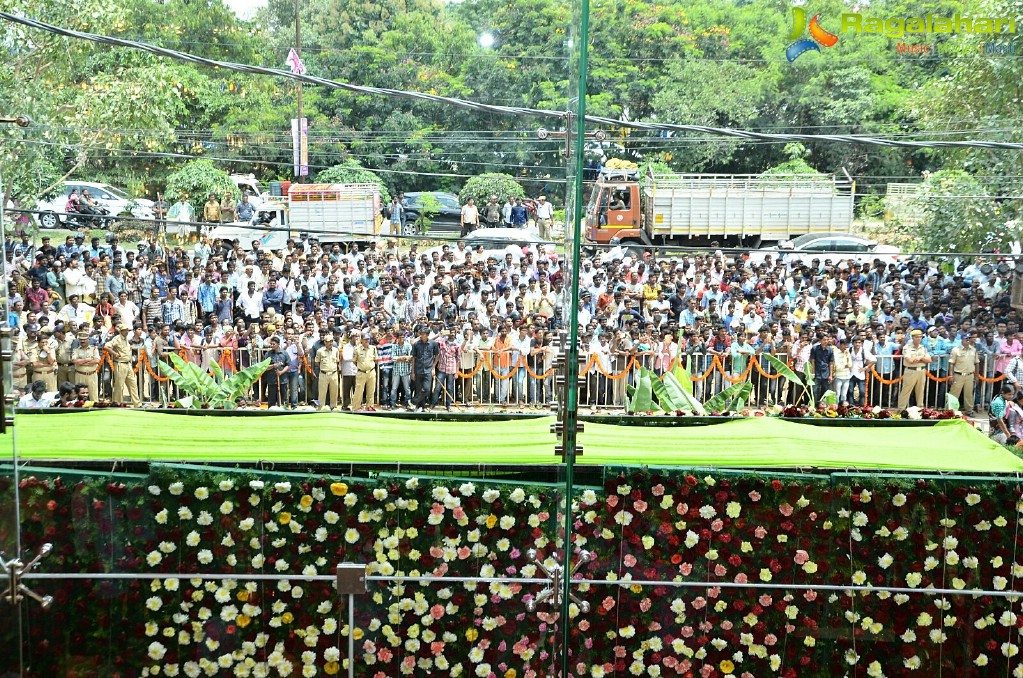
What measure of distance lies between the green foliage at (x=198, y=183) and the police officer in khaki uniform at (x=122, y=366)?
1.00 metres

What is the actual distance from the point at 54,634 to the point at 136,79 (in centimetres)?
255

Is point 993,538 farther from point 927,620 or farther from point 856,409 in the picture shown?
point 856,409

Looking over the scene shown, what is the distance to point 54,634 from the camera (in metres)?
3.70

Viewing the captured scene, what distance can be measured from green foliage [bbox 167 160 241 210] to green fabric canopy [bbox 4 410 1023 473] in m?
1.17

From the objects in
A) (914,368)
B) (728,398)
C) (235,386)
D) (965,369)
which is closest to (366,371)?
(235,386)

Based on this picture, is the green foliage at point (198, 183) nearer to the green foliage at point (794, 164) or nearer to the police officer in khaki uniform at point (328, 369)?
the police officer in khaki uniform at point (328, 369)

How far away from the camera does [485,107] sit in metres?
4.64

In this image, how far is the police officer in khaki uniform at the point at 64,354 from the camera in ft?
→ 16.7

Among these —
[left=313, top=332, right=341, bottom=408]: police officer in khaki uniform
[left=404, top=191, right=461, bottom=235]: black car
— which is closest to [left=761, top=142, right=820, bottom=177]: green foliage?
[left=404, top=191, right=461, bottom=235]: black car

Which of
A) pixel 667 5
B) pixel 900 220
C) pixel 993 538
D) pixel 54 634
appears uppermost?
pixel 667 5

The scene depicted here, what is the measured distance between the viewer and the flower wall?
12.2ft

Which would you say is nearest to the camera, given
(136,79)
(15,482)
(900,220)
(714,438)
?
(15,482)

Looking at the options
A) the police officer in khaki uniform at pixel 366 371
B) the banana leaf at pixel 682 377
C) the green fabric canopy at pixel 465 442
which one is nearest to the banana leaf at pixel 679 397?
the banana leaf at pixel 682 377

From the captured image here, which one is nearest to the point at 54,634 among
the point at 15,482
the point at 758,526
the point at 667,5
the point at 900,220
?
the point at 15,482
